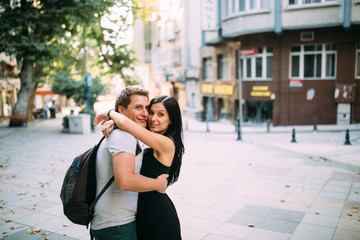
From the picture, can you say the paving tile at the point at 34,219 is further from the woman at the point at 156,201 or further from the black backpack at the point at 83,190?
the woman at the point at 156,201

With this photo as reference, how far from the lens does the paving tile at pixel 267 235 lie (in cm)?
511

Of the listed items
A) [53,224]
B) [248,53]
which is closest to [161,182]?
[53,224]

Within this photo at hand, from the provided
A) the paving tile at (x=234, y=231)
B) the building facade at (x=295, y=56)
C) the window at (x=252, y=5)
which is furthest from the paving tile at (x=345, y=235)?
the window at (x=252, y=5)

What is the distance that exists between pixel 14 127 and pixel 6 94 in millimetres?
13699

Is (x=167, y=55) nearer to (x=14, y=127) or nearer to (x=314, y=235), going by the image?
(x=14, y=127)

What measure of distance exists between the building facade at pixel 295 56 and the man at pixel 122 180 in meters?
18.8

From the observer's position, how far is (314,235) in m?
5.20

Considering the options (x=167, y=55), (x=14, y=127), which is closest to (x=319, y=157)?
(x=14, y=127)

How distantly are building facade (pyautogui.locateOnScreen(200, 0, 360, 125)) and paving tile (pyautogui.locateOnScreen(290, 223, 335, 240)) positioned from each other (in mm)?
16290

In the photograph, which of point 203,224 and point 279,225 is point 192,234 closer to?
point 203,224

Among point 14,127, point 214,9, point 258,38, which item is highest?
point 214,9

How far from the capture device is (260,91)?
22.9 meters

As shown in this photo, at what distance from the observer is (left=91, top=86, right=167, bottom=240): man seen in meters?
2.41

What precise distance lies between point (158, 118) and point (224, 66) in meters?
25.5
